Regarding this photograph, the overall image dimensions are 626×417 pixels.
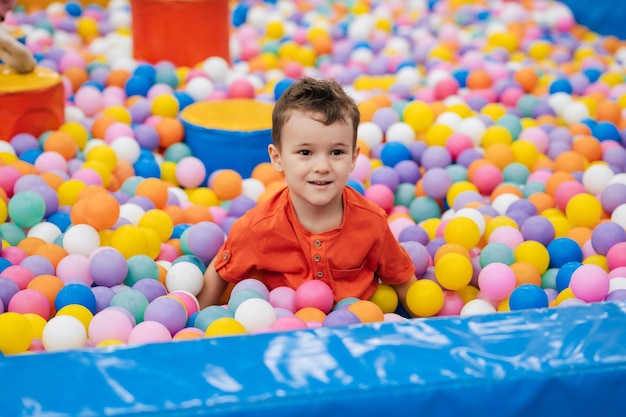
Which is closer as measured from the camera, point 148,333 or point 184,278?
point 148,333

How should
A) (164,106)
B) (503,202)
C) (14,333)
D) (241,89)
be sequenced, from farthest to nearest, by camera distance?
(241,89) → (164,106) → (503,202) → (14,333)

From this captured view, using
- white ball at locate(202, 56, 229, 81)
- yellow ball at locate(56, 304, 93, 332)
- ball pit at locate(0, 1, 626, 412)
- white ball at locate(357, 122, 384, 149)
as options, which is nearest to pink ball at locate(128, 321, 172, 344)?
ball pit at locate(0, 1, 626, 412)

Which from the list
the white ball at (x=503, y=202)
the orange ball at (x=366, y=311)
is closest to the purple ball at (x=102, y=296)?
the orange ball at (x=366, y=311)

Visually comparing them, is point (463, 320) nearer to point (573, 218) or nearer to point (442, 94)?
point (573, 218)

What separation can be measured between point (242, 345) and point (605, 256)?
1067 mm

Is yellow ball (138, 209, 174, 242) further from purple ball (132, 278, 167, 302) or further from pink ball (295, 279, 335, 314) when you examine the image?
pink ball (295, 279, 335, 314)

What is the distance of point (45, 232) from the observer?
76.8 inches

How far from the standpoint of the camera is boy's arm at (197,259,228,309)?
1.79m

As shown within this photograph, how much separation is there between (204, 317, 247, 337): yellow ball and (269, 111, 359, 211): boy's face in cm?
27

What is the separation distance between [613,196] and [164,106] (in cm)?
139

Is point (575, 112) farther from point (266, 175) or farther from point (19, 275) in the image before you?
point (19, 275)

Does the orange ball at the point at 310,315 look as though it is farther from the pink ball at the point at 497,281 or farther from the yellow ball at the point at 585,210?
the yellow ball at the point at 585,210

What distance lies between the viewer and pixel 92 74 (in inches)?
122

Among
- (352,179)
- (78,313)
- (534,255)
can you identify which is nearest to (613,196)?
(534,255)
